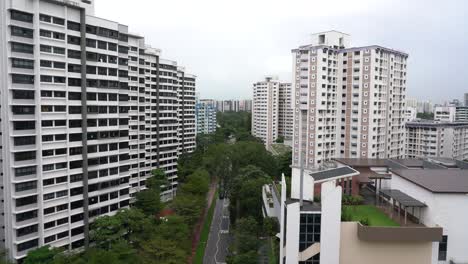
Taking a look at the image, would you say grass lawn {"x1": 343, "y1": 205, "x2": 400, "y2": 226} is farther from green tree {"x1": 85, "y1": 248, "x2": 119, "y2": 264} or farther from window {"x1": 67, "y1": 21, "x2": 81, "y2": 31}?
window {"x1": 67, "y1": 21, "x2": 81, "y2": 31}

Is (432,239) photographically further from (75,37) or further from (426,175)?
(75,37)

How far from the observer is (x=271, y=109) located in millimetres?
81688

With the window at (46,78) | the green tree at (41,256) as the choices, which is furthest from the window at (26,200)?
the window at (46,78)

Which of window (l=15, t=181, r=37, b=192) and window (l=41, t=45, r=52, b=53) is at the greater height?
window (l=41, t=45, r=52, b=53)

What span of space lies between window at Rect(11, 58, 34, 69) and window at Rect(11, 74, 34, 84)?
57 centimetres

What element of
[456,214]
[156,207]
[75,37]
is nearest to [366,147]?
[456,214]

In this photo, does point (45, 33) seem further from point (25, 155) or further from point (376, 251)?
point (376, 251)

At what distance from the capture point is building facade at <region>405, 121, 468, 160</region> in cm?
5788

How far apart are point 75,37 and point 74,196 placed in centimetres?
1129

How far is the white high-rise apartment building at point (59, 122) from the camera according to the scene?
22266 millimetres

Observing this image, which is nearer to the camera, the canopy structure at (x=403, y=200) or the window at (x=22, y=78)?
the canopy structure at (x=403, y=200)

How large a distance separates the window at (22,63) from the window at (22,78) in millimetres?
571

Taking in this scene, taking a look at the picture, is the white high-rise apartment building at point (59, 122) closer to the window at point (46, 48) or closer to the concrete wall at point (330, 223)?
the window at point (46, 48)

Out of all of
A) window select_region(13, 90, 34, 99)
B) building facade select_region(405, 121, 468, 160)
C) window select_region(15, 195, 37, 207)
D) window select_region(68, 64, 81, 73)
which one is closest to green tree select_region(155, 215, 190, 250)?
window select_region(15, 195, 37, 207)
